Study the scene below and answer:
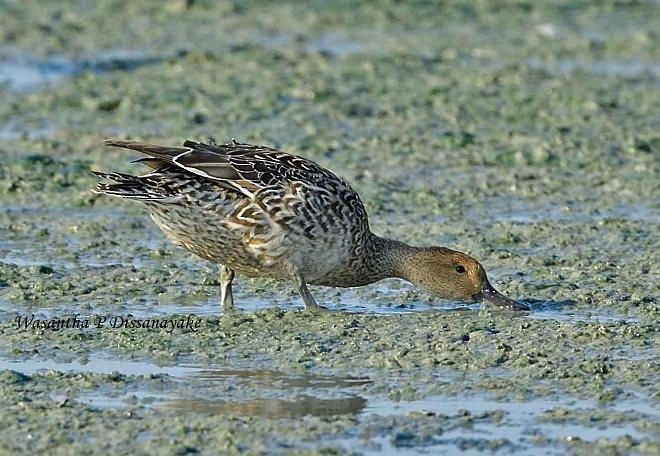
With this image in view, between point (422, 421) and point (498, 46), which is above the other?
point (498, 46)

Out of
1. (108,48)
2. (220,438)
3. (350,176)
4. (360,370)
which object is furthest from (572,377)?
(108,48)

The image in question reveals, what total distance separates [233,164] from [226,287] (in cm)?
69

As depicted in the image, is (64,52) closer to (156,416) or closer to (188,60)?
(188,60)

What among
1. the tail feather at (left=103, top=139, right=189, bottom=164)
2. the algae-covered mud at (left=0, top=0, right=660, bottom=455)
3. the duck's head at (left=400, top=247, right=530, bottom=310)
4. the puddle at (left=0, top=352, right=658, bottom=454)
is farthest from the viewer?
the duck's head at (left=400, top=247, right=530, bottom=310)

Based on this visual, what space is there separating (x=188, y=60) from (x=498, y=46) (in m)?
3.40

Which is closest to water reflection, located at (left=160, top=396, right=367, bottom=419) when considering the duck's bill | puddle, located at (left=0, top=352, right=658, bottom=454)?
puddle, located at (left=0, top=352, right=658, bottom=454)

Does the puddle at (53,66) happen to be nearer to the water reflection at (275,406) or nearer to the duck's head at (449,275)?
the duck's head at (449,275)

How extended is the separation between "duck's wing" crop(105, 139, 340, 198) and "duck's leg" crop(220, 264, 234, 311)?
49 cm

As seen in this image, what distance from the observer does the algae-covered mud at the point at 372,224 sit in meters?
6.42

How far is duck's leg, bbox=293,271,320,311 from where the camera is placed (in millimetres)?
Result: 8203

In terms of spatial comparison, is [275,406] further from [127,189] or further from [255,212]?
[127,189]

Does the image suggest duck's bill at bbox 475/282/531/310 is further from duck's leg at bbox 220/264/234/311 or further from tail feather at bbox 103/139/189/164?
tail feather at bbox 103/139/189/164

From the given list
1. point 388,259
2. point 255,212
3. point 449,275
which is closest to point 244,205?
point 255,212

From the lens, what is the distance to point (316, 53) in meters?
15.9
